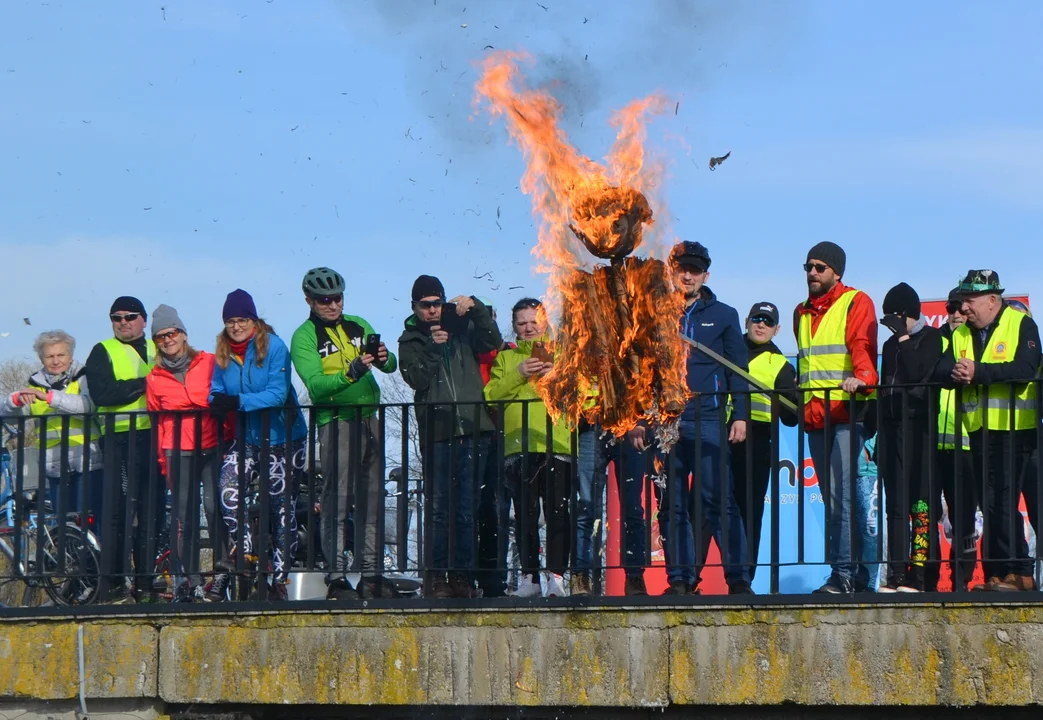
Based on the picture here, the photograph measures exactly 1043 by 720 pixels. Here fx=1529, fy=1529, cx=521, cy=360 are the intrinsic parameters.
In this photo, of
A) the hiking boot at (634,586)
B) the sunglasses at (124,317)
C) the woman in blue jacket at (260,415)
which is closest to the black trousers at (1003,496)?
the hiking boot at (634,586)

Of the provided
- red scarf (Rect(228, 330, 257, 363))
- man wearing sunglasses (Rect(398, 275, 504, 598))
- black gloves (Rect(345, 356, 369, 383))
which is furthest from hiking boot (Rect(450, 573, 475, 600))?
red scarf (Rect(228, 330, 257, 363))

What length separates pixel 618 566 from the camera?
8.81 metres

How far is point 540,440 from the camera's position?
9.91 m

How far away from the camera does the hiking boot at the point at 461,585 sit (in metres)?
9.28

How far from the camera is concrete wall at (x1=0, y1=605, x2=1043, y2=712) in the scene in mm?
8055

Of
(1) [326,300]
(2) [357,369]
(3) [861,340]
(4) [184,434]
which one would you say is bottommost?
(4) [184,434]

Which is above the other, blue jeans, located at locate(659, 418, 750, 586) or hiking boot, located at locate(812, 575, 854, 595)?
blue jeans, located at locate(659, 418, 750, 586)

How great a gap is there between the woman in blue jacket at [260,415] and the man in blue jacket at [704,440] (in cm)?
224

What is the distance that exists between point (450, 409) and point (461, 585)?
1084 millimetres

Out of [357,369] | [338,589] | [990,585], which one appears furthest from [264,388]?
[990,585]

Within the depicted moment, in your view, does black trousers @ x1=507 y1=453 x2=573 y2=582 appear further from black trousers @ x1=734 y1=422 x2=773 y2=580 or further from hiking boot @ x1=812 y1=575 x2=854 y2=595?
hiking boot @ x1=812 y1=575 x2=854 y2=595

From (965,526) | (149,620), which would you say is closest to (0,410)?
(149,620)

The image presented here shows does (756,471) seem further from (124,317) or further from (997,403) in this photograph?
(124,317)

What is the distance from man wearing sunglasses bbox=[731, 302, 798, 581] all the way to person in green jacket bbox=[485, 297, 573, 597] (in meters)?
1.09
